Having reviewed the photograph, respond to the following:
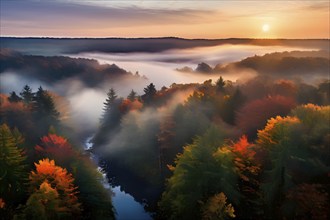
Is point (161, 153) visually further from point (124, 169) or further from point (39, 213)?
point (39, 213)

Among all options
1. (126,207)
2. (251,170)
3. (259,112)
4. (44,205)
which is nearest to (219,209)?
(251,170)

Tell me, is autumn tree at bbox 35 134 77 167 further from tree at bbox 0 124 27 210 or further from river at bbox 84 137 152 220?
river at bbox 84 137 152 220

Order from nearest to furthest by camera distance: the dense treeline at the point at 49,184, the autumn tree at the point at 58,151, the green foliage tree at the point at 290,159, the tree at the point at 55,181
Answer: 1. the dense treeline at the point at 49,184
2. the tree at the point at 55,181
3. the green foliage tree at the point at 290,159
4. the autumn tree at the point at 58,151

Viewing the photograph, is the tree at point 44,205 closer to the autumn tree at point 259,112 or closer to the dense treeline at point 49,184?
the dense treeline at point 49,184

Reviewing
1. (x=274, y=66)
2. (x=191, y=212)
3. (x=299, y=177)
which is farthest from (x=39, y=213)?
(x=274, y=66)

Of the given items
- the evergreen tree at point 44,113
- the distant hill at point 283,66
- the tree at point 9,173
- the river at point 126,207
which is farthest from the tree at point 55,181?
the distant hill at point 283,66

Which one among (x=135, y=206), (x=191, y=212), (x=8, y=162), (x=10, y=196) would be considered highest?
(x=8, y=162)

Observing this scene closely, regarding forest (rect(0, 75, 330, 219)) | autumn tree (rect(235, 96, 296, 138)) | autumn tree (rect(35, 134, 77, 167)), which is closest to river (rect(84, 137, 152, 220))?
forest (rect(0, 75, 330, 219))

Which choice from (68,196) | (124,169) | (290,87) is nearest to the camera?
(68,196)

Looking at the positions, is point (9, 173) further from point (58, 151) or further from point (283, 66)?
point (283, 66)

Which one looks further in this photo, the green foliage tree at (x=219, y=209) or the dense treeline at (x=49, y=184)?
the green foliage tree at (x=219, y=209)

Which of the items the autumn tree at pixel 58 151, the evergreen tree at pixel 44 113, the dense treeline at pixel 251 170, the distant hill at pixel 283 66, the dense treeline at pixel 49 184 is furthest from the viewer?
the distant hill at pixel 283 66
